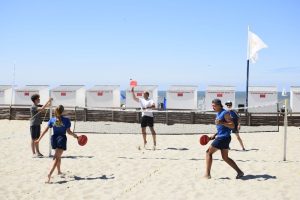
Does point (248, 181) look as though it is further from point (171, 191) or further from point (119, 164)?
point (119, 164)

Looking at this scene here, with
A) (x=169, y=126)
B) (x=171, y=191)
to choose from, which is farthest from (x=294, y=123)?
(x=171, y=191)

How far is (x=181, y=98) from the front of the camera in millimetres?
25109

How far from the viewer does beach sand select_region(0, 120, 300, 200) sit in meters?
7.48

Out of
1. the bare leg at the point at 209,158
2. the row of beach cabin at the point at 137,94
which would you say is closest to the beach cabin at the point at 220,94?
the row of beach cabin at the point at 137,94

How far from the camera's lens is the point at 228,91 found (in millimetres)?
24547

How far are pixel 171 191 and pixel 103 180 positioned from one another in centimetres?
167

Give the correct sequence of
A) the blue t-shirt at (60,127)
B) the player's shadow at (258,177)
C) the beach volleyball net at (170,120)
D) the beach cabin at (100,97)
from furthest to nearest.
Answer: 1. the beach cabin at (100,97)
2. the beach volleyball net at (170,120)
3. the player's shadow at (258,177)
4. the blue t-shirt at (60,127)

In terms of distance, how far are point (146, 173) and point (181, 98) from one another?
16.2 meters

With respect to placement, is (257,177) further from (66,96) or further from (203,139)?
(66,96)

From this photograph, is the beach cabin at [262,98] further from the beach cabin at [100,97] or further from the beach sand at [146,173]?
the beach sand at [146,173]

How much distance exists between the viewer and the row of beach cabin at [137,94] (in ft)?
81.0

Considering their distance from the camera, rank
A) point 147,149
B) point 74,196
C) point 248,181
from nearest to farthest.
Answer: point 74,196 < point 248,181 < point 147,149

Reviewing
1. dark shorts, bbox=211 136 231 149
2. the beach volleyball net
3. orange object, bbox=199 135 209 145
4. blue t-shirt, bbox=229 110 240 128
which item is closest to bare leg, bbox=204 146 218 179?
dark shorts, bbox=211 136 231 149

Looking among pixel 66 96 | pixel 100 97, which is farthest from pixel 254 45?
pixel 66 96
